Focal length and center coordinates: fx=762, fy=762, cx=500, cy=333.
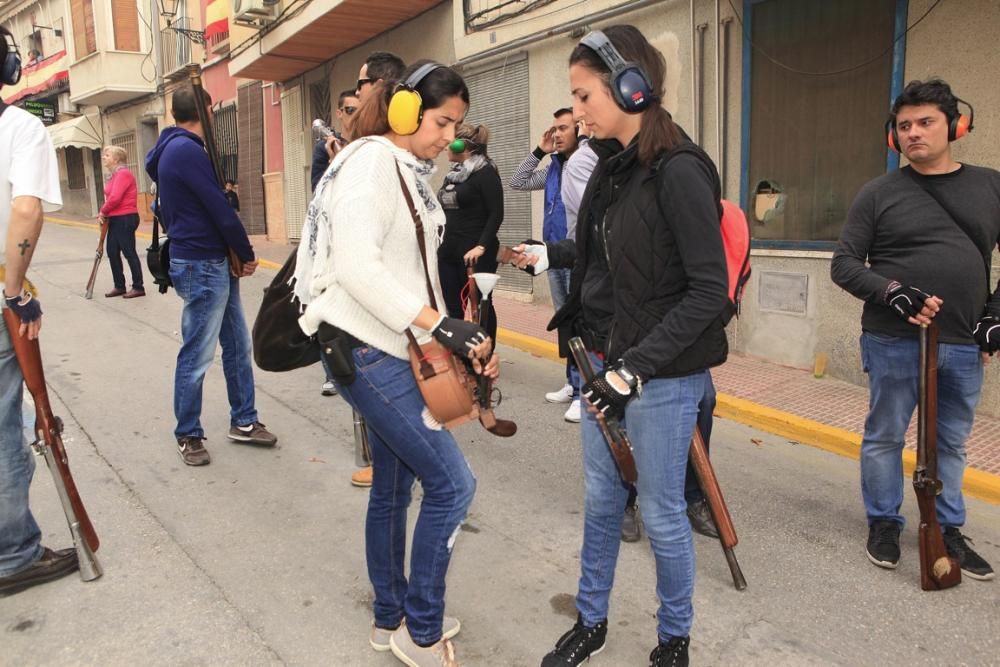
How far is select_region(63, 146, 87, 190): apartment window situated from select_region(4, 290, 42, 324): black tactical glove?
27638mm

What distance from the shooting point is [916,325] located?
3027mm

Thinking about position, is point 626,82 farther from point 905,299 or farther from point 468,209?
point 468,209

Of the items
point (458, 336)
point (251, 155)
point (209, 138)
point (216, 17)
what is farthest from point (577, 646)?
point (216, 17)

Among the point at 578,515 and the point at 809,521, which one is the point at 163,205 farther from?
the point at 809,521

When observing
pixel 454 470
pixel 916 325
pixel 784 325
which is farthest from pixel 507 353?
pixel 454 470

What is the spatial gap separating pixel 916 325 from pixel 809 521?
1171 millimetres

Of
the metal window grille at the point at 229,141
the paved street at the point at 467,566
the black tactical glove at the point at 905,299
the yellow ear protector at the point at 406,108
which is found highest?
the metal window grille at the point at 229,141

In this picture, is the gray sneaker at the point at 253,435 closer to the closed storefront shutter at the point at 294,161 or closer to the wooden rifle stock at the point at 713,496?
the wooden rifle stock at the point at 713,496

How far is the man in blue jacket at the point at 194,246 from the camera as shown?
4.10 meters

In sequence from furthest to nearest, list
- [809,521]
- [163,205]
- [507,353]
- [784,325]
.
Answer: [507,353] → [784,325] → [163,205] → [809,521]

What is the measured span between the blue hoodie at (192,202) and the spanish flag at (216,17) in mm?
15296

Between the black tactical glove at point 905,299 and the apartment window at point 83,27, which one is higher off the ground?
the apartment window at point 83,27

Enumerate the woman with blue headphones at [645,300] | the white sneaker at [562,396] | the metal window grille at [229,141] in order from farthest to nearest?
the metal window grille at [229,141], the white sneaker at [562,396], the woman with blue headphones at [645,300]

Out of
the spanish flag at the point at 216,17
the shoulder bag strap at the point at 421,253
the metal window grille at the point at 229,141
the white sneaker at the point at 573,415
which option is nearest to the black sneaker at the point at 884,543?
the white sneaker at the point at 573,415
